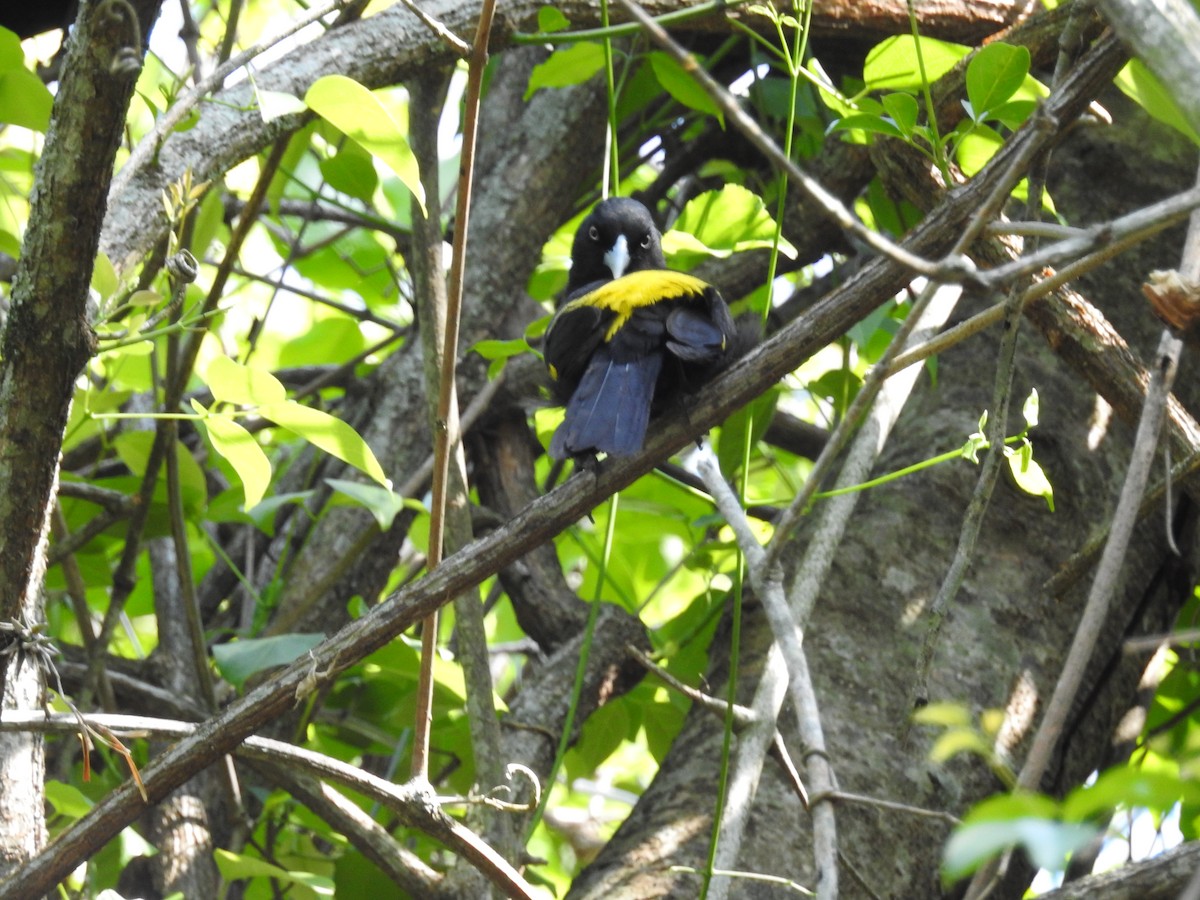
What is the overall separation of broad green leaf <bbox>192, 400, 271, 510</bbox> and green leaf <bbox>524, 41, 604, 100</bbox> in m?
1.26

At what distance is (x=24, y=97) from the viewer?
208 cm

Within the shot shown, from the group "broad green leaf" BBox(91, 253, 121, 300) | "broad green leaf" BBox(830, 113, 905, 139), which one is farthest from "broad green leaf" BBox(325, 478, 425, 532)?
"broad green leaf" BBox(830, 113, 905, 139)

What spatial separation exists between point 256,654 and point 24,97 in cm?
114

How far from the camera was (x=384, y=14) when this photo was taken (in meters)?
2.75

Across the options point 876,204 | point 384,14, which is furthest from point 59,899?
point 876,204

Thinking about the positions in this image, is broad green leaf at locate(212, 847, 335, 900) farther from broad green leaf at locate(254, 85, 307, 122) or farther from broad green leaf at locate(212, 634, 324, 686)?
broad green leaf at locate(254, 85, 307, 122)

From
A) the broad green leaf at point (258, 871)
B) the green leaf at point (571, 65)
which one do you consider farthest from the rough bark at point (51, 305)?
the green leaf at point (571, 65)

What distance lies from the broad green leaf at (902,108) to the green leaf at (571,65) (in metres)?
0.92

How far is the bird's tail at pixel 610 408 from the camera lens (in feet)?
7.43

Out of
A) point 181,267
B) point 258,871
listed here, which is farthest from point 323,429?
point 258,871

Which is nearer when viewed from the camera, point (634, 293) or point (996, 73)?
point (996, 73)

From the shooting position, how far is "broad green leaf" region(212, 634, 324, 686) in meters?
2.46

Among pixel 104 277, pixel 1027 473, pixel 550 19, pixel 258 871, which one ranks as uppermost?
pixel 550 19

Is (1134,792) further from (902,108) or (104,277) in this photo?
(104,277)
